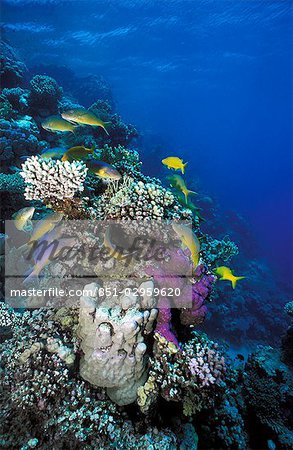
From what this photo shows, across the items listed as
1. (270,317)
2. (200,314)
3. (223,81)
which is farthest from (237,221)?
(223,81)

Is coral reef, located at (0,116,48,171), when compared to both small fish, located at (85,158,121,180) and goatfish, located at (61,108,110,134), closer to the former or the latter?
goatfish, located at (61,108,110,134)

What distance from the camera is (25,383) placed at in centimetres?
308

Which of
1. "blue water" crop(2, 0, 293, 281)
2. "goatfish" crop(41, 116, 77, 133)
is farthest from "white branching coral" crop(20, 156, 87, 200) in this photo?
"blue water" crop(2, 0, 293, 281)

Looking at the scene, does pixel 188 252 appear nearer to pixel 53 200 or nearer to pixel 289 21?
pixel 53 200

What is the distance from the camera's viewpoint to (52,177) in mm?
3424

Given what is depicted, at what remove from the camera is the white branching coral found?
3416mm

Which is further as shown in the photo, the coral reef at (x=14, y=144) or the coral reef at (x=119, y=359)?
the coral reef at (x=14, y=144)

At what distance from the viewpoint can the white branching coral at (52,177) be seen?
11.2ft

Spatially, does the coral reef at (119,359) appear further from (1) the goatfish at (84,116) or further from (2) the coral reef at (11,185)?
(2) the coral reef at (11,185)

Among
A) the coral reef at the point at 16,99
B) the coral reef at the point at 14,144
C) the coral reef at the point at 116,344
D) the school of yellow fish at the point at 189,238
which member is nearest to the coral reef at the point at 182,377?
the coral reef at the point at 116,344

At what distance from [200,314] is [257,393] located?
291 centimetres

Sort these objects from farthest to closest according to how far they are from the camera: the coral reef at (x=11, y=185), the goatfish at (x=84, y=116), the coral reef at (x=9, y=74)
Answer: the coral reef at (x=9, y=74) < the coral reef at (x=11, y=185) < the goatfish at (x=84, y=116)

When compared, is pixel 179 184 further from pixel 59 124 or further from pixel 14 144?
pixel 14 144

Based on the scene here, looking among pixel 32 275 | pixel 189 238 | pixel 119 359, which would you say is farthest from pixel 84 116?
pixel 119 359
